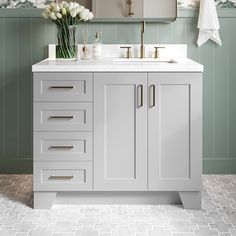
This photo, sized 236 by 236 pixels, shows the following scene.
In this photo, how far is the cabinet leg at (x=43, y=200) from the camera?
9.85 ft

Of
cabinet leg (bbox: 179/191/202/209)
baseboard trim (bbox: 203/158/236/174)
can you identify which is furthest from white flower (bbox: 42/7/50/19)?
baseboard trim (bbox: 203/158/236/174)

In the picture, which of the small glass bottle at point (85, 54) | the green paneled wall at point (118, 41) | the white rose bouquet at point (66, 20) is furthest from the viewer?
the green paneled wall at point (118, 41)

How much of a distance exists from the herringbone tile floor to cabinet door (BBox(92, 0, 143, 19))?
4.34 feet

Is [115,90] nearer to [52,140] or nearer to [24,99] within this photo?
[52,140]

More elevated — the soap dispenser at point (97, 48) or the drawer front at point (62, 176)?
the soap dispenser at point (97, 48)

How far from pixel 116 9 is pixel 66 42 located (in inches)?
18.0

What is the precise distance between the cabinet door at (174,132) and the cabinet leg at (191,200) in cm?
4

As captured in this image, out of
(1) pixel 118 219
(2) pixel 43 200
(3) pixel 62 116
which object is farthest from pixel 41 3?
(1) pixel 118 219

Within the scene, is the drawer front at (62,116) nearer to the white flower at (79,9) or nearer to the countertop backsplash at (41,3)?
the white flower at (79,9)

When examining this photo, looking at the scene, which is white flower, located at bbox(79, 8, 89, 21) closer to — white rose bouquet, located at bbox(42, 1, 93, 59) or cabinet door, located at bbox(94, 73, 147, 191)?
white rose bouquet, located at bbox(42, 1, 93, 59)

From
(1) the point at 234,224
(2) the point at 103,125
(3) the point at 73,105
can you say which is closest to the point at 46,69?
(3) the point at 73,105

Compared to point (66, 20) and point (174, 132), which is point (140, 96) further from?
point (66, 20)

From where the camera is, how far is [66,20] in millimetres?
3385

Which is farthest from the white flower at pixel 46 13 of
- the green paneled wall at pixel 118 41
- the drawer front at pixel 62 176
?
the drawer front at pixel 62 176
